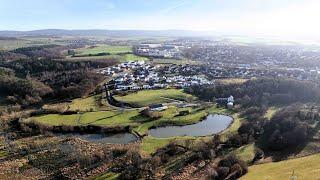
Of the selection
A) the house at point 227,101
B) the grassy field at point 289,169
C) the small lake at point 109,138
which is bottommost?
the small lake at point 109,138

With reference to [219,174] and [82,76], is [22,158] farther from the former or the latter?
[82,76]

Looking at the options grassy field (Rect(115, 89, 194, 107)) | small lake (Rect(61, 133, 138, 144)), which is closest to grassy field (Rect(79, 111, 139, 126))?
small lake (Rect(61, 133, 138, 144))

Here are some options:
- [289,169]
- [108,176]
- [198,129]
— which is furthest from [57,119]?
[289,169]

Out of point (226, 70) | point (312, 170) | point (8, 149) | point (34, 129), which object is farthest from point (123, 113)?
point (226, 70)

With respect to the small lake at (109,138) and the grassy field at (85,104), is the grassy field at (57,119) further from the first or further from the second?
the small lake at (109,138)

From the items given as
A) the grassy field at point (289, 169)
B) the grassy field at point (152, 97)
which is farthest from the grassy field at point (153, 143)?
the grassy field at point (152, 97)

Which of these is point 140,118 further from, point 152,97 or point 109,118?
point 152,97

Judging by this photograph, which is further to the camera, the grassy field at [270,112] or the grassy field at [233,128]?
the grassy field at [270,112]
